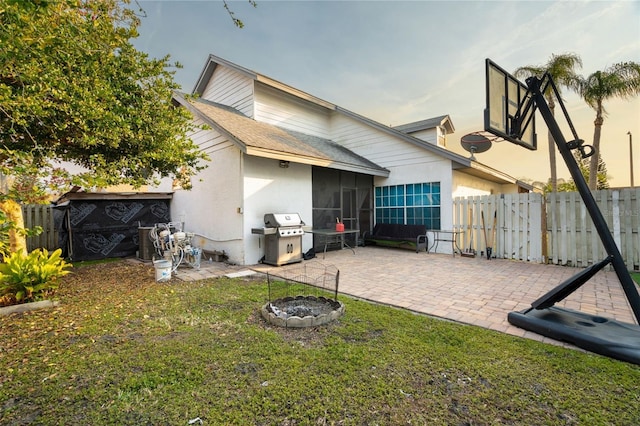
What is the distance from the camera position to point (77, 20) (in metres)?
4.23

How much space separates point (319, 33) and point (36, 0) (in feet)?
26.2

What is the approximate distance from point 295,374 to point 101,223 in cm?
887

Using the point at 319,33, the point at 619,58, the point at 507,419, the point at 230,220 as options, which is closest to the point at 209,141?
the point at 230,220

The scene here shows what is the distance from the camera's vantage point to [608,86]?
12391 mm

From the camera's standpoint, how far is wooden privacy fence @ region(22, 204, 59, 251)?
8234 millimetres

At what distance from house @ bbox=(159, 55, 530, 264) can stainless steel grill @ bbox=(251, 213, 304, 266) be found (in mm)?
327

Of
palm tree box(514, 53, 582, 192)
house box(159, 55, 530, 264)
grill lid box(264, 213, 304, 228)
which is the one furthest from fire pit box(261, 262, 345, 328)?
palm tree box(514, 53, 582, 192)

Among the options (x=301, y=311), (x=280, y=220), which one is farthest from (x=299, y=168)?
(x=301, y=311)

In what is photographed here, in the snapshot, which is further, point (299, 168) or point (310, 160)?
point (299, 168)

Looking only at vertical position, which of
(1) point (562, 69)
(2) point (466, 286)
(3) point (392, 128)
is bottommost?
(2) point (466, 286)

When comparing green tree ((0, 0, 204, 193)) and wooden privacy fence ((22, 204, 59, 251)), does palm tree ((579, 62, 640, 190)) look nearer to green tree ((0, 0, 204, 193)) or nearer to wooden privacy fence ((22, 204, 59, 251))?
green tree ((0, 0, 204, 193))

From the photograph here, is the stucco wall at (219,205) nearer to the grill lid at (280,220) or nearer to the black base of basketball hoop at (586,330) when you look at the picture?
the grill lid at (280,220)

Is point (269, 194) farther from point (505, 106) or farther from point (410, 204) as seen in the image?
point (505, 106)

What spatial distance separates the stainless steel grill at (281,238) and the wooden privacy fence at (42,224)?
650cm
